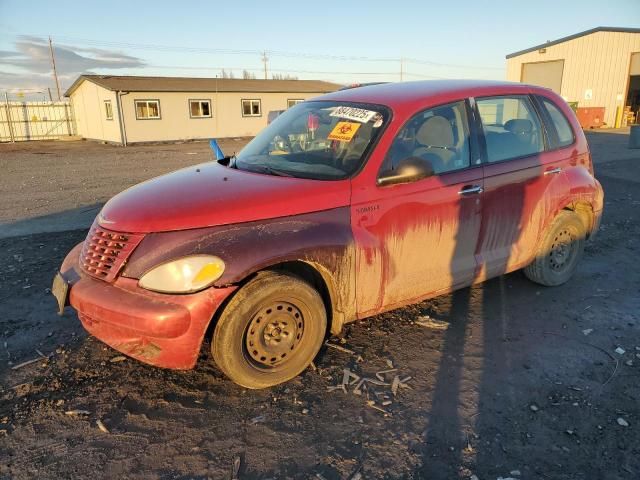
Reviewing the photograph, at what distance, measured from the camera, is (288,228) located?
124 inches

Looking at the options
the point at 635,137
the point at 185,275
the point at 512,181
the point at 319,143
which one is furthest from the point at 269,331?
the point at 635,137

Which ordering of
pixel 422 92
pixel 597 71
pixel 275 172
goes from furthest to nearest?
1. pixel 597 71
2. pixel 422 92
3. pixel 275 172

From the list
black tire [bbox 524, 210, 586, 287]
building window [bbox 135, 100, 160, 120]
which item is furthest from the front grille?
building window [bbox 135, 100, 160, 120]

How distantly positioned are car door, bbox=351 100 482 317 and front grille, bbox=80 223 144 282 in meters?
1.48

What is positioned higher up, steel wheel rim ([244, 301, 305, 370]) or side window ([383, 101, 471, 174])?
side window ([383, 101, 471, 174])

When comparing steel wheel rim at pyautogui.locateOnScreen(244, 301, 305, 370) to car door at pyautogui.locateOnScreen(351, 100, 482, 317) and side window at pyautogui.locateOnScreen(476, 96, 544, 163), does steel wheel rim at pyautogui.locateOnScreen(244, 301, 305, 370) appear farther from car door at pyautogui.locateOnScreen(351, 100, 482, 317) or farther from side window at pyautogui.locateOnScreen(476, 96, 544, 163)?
side window at pyautogui.locateOnScreen(476, 96, 544, 163)

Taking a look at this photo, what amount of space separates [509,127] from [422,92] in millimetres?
1021

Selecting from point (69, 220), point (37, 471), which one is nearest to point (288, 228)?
point (37, 471)

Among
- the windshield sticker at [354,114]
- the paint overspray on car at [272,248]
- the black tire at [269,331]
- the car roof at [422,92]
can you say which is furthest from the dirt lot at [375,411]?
the car roof at [422,92]

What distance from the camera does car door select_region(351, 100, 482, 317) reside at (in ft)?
11.4

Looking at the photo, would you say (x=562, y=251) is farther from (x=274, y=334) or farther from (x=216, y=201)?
(x=216, y=201)

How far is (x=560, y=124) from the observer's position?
4.70m

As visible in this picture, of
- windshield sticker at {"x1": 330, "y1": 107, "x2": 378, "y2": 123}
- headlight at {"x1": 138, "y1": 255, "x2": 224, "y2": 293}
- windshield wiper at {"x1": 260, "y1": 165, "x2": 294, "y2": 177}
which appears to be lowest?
headlight at {"x1": 138, "y1": 255, "x2": 224, "y2": 293}

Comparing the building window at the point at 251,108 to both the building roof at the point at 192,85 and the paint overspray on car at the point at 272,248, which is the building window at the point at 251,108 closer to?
the building roof at the point at 192,85
